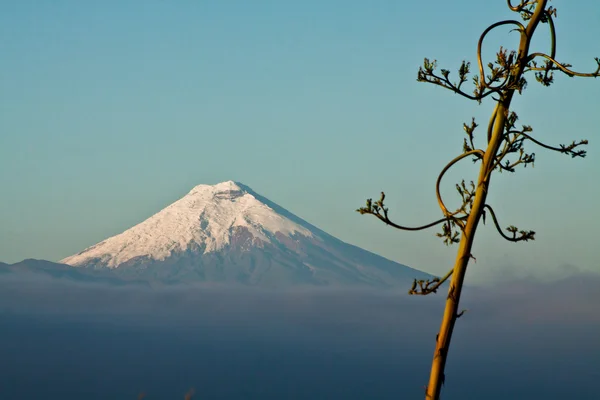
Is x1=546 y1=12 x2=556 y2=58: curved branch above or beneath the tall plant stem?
above

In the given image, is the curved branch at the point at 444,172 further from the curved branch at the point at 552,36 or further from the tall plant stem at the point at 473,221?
the curved branch at the point at 552,36

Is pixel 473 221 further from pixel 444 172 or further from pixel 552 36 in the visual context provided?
pixel 552 36

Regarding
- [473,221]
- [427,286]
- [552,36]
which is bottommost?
[427,286]

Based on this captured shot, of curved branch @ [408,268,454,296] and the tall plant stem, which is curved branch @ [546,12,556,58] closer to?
the tall plant stem

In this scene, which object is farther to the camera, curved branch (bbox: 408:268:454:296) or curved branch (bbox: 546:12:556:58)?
curved branch (bbox: 546:12:556:58)

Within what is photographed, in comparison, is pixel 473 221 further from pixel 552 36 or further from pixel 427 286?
pixel 552 36

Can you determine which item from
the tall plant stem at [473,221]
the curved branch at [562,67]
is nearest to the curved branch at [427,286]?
the tall plant stem at [473,221]

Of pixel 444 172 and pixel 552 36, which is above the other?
pixel 552 36

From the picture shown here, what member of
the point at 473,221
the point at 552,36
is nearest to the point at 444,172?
the point at 473,221

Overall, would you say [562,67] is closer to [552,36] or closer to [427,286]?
[552,36]

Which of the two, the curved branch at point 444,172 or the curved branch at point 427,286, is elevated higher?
the curved branch at point 444,172

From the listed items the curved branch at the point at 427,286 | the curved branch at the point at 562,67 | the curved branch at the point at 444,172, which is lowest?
the curved branch at the point at 427,286

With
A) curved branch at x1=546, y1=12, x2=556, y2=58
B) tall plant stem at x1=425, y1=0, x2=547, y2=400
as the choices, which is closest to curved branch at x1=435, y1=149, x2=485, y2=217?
tall plant stem at x1=425, y1=0, x2=547, y2=400

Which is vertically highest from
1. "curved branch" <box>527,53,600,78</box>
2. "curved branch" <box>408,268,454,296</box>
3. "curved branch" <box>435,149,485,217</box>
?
"curved branch" <box>527,53,600,78</box>
